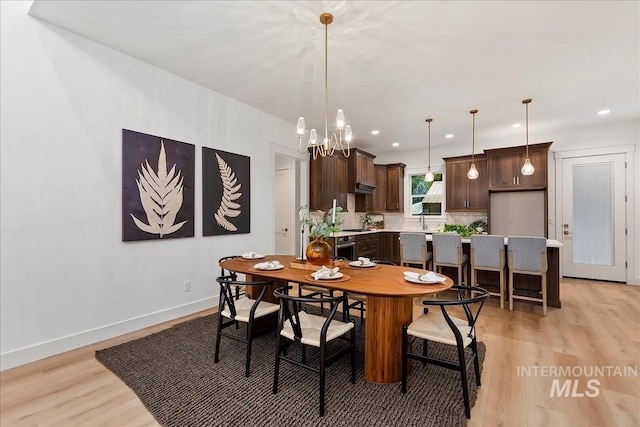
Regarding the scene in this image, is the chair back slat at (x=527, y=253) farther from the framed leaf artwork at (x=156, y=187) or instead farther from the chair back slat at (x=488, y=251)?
the framed leaf artwork at (x=156, y=187)

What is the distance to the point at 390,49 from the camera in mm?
2867

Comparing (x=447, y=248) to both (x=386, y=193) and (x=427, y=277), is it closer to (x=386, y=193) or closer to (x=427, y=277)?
(x=427, y=277)

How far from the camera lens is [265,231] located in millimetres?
4645

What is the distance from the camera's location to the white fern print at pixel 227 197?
395cm

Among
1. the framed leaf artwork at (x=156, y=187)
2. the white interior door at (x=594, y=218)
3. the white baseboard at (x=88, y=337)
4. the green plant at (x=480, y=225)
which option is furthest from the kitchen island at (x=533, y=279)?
the white baseboard at (x=88, y=337)

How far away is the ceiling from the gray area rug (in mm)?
2818

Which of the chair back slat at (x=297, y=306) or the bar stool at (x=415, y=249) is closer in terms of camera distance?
the chair back slat at (x=297, y=306)

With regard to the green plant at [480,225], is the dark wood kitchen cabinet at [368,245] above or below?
below

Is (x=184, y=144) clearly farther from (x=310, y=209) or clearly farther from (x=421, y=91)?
(x=421, y=91)

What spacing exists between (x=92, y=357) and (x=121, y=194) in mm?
1494

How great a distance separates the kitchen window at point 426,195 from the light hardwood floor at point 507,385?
3.73 m

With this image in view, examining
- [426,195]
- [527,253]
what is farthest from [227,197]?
[426,195]

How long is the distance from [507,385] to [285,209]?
14.2 feet

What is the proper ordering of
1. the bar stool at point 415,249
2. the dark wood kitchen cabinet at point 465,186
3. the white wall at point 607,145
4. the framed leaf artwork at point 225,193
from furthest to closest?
the dark wood kitchen cabinet at point 465,186 → the white wall at point 607,145 → the bar stool at point 415,249 → the framed leaf artwork at point 225,193
